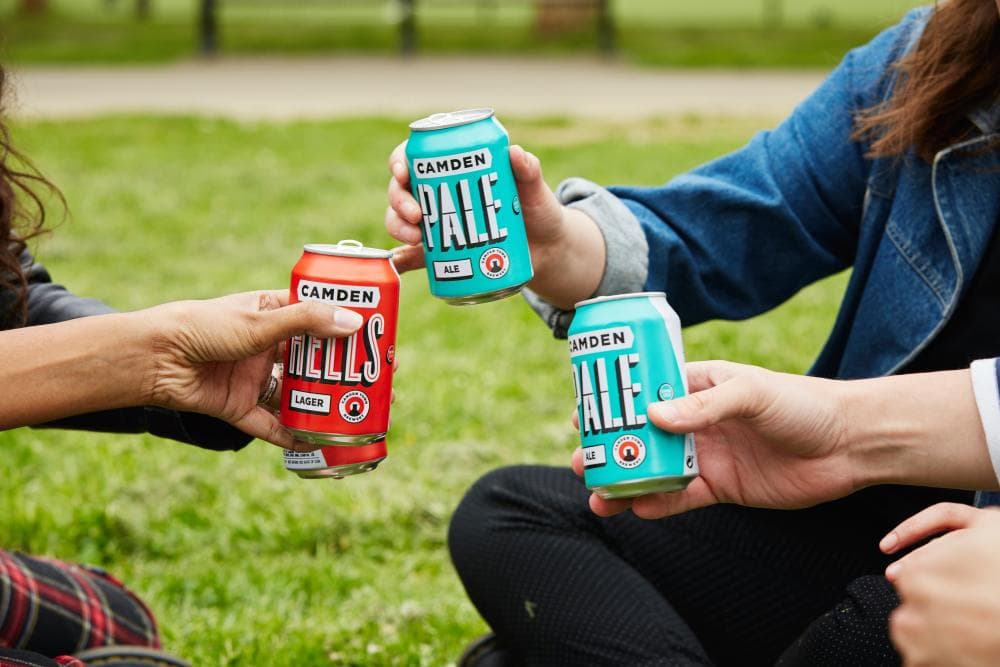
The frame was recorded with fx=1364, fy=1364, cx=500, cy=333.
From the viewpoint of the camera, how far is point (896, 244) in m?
2.22

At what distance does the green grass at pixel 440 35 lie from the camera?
14945 millimetres

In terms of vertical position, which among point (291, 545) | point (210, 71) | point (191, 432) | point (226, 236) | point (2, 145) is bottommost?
point (191, 432)

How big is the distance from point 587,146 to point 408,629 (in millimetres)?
6428

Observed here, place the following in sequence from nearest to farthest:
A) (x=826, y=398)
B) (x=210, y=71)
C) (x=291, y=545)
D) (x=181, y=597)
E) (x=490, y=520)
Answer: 1. (x=826, y=398)
2. (x=490, y=520)
3. (x=181, y=597)
4. (x=291, y=545)
5. (x=210, y=71)

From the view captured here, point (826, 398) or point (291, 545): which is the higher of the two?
point (291, 545)

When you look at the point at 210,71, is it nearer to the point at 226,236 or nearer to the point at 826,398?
the point at 226,236

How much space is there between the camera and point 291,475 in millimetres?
3678

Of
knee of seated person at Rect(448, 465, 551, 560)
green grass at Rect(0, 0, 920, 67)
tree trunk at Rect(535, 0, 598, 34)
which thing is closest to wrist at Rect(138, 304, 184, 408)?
knee of seated person at Rect(448, 465, 551, 560)

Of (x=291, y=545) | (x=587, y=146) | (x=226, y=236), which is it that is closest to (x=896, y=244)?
(x=291, y=545)

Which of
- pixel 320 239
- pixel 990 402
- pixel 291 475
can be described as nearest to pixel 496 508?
pixel 990 402

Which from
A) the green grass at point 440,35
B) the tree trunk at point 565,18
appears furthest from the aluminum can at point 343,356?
the tree trunk at point 565,18

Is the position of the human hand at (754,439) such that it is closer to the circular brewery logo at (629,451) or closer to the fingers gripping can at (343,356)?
the circular brewery logo at (629,451)

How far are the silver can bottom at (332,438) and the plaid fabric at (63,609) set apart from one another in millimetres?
729

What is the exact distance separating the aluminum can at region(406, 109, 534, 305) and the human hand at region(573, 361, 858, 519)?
1.01ft
